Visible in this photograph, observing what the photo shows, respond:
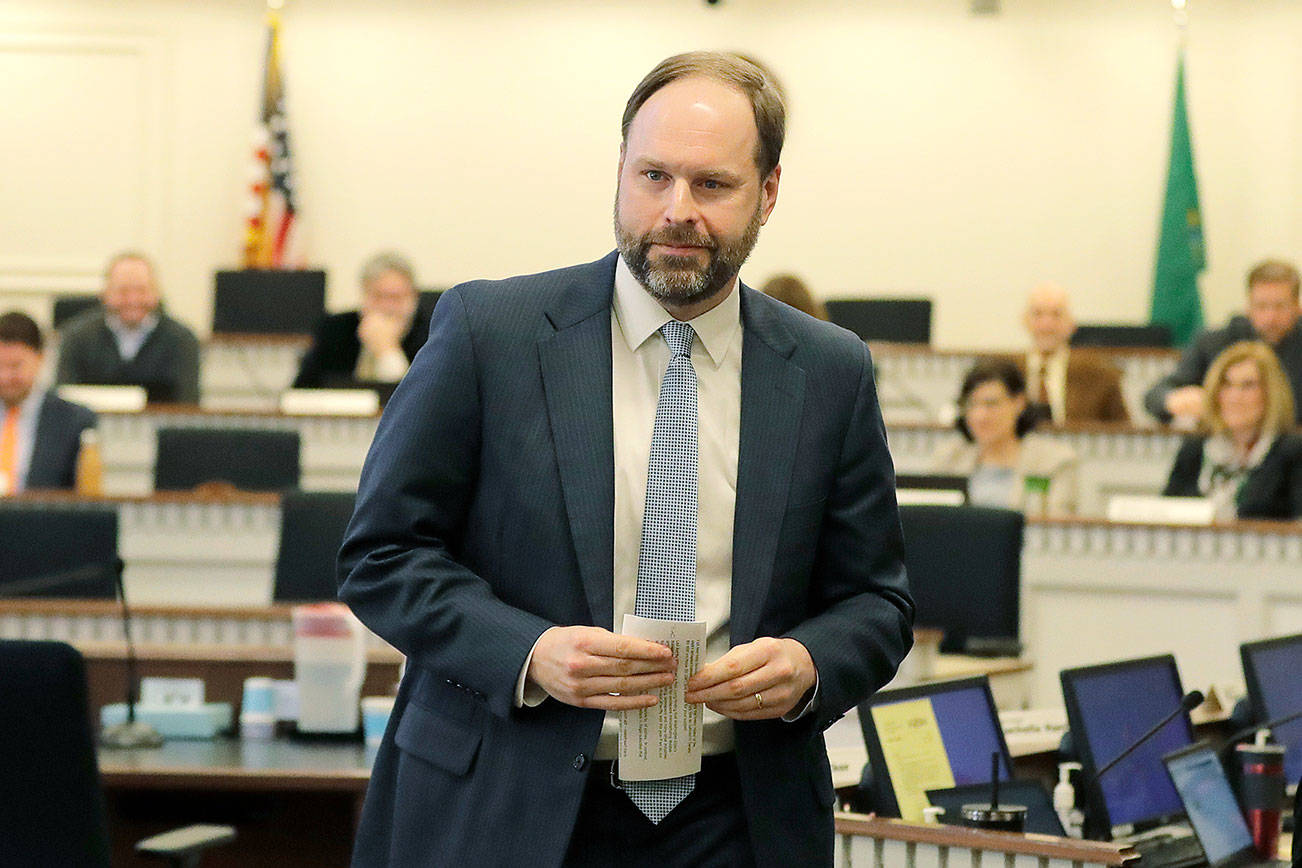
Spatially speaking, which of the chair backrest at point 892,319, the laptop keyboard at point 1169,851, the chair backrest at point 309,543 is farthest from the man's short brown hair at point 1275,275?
the laptop keyboard at point 1169,851

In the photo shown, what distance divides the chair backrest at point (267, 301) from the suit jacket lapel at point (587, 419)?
857cm

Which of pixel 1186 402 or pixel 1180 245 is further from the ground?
pixel 1180 245

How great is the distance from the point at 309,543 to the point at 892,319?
18.0 ft

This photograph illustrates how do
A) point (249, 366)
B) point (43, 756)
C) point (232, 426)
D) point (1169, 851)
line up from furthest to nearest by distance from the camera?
point (249, 366) < point (232, 426) < point (1169, 851) < point (43, 756)

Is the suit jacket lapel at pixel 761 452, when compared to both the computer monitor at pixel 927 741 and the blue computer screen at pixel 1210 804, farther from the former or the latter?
the blue computer screen at pixel 1210 804

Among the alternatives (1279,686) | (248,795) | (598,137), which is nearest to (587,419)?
(248,795)

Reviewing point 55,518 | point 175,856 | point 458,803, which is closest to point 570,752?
point 458,803

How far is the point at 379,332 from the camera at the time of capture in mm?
8227

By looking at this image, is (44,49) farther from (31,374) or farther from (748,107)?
(748,107)

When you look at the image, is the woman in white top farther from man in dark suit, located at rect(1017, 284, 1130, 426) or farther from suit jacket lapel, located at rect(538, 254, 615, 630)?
suit jacket lapel, located at rect(538, 254, 615, 630)

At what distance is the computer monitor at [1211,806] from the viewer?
296 cm

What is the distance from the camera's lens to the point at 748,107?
1786 millimetres

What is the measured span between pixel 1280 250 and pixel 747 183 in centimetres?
1084

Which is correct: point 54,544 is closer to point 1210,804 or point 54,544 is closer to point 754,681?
point 1210,804
